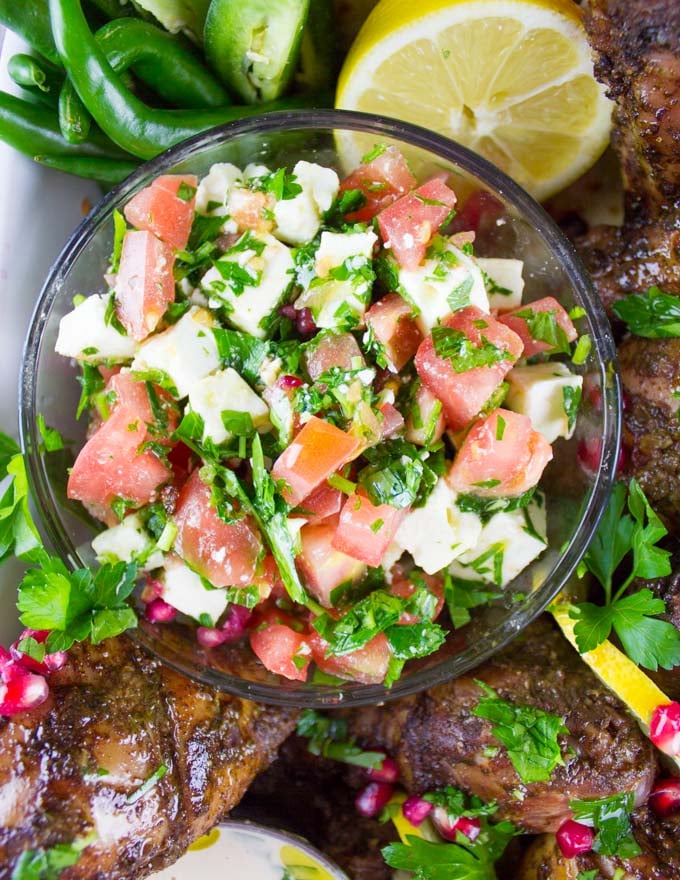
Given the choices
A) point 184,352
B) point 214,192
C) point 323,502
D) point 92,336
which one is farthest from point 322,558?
point 214,192

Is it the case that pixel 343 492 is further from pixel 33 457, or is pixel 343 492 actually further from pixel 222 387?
pixel 33 457

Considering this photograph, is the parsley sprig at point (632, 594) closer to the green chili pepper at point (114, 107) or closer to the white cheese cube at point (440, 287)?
the white cheese cube at point (440, 287)

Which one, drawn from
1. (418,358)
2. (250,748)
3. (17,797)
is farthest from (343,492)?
(17,797)

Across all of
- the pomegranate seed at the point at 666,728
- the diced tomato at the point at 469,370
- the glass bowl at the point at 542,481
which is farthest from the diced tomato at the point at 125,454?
the pomegranate seed at the point at 666,728

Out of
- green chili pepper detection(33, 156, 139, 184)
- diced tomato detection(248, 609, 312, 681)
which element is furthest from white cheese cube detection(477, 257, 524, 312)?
green chili pepper detection(33, 156, 139, 184)

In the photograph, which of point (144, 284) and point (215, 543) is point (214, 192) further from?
point (215, 543)
